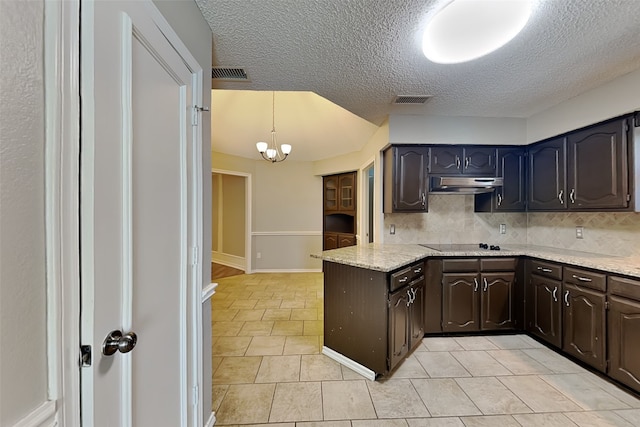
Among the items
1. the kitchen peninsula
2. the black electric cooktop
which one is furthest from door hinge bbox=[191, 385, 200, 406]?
the black electric cooktop

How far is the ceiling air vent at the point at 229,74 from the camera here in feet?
6.52

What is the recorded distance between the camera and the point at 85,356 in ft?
2.27

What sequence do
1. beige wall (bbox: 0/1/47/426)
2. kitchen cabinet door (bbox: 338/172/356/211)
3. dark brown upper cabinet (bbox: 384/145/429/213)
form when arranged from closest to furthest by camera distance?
1. beige wall (bbox: 0/1/47/426)
2. dark brown upper cabinet (bbox: 384/145/429/213)
3. kitchen cabinet door (bbox: 338/172/356/211)

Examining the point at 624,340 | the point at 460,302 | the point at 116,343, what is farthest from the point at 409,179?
→ the point at 116,343

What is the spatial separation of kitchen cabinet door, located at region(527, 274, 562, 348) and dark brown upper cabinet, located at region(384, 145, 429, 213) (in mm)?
1299

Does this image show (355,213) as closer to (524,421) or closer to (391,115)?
(391,115)

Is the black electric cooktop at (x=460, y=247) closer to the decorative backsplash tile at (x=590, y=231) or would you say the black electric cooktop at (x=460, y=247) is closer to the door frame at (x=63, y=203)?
the decorative backsplash tile at (x=590, y=231)

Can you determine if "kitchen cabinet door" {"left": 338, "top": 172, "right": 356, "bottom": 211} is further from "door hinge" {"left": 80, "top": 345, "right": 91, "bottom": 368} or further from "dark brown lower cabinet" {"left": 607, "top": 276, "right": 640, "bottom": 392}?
"door hinge" {"left": 80, "top": 345, "right": 91, "bottom": 368}

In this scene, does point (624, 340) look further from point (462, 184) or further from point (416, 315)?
point (462, 184)

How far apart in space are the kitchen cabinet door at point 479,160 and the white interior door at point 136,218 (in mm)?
2922

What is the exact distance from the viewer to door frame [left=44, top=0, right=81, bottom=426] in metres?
0.60

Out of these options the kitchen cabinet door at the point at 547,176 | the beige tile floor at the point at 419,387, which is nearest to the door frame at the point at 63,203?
the beige tile floor at the point at 419,387

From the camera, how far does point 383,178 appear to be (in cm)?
339

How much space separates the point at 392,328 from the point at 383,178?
193 centimetres
